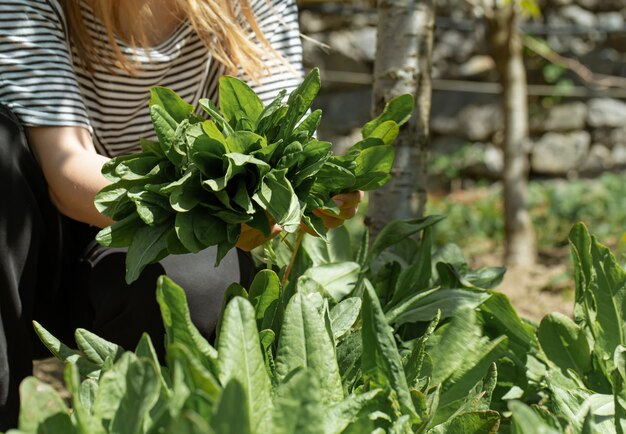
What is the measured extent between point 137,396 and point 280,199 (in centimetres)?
39

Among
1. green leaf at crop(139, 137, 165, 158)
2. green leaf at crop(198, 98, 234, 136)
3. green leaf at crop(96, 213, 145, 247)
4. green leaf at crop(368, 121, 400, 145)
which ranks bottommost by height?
green leaf at crop(96, 213, 145, 247)

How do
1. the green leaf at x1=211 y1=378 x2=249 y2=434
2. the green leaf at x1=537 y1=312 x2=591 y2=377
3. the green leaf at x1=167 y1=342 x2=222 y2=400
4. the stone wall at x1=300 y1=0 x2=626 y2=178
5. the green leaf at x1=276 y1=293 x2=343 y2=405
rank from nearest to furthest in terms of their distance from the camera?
the green leaf at x1=211 y1=378 x2=249 y2=434
the green leaf at x1=167 y1=342 x2=222 y2=400
the green leaf at x1=276 y1=293 x2=343 y2=405
the green leaf at x1=537 y1=312 x2=591 y2=377
the stone wall at x1=300 y1=0 x2=626 y2=178

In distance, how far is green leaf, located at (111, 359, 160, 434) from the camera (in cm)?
84

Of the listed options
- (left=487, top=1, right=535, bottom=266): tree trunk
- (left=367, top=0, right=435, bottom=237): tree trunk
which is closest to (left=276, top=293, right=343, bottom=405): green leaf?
(left=367, top=0, right=435, bottom=237): tree trunk

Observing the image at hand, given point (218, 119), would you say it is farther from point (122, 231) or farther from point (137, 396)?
point (137, 396)

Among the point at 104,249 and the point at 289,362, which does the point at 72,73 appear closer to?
the point at 104,249

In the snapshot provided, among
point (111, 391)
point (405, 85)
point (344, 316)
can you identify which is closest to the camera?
point (111, 391)

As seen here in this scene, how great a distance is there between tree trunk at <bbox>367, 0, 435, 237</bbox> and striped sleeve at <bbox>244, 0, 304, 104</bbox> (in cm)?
27

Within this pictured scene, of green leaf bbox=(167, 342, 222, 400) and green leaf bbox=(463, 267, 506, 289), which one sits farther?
green leaf bbox=(463, 267, 506, 289)

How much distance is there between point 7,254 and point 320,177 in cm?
60

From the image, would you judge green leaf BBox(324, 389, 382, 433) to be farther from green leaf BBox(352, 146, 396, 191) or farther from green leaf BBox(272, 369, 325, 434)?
green leaf BBox(352, 146, 396, 191)

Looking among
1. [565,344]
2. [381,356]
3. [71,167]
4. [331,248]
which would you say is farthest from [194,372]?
[331,248]

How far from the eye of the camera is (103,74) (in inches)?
65.6

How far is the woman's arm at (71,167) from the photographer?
1404 mm
